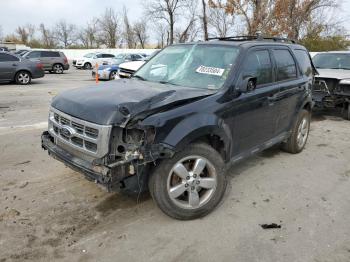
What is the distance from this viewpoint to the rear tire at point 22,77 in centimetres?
1641

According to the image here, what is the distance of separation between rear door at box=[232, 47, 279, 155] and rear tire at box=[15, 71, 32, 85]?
582 inches

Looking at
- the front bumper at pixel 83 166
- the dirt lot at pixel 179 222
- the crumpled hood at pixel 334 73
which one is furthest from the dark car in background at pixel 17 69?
the front bumper at pixel 83 166

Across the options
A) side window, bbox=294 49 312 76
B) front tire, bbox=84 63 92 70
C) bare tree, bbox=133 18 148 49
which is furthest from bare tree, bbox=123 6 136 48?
side window, bbox=294 49 312 76

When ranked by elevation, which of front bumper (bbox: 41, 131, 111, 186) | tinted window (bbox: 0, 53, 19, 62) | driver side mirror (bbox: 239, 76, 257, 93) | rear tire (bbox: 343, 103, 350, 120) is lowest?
rear tire (bbox: 343, 103, 350, 120)

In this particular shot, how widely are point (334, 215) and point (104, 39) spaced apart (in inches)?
2890

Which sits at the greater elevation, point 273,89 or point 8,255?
point 273,89

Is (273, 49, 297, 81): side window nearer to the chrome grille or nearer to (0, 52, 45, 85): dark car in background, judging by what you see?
the chrome grille

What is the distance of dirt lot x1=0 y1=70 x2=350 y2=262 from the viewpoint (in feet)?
10.2

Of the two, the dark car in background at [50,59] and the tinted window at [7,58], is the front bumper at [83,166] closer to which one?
the tinted window at [7,58]

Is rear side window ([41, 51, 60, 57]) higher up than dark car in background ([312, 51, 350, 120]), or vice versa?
rear side window ([41, 51, 60, 57])

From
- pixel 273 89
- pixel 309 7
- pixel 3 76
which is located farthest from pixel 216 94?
pixel 309 7

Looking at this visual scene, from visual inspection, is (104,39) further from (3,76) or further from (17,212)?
(17,212)

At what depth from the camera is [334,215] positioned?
3.82m

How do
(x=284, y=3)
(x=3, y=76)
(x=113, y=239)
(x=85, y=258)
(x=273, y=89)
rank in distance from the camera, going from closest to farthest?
(x=85, y=258)
(x=113, y=239)
(x=273, y=89)
(x=3, y=76)
(x=284, y=3)
